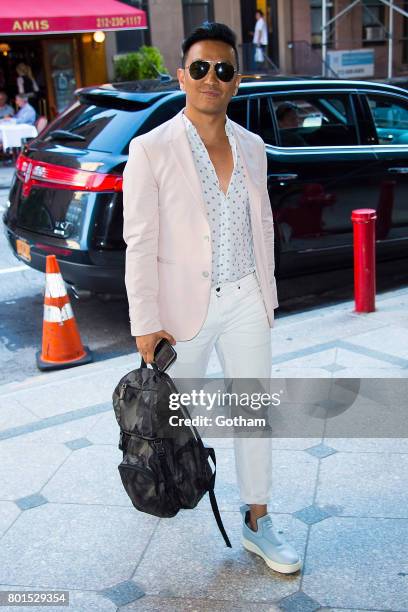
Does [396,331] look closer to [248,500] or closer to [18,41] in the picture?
[248,500]

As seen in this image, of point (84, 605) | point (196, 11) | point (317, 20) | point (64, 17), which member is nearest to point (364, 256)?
point (84, 605)

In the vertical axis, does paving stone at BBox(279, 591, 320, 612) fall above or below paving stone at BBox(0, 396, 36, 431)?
above

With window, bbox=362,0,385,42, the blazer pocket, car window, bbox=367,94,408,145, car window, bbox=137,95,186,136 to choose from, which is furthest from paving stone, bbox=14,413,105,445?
window, bbox=362,0,385,42

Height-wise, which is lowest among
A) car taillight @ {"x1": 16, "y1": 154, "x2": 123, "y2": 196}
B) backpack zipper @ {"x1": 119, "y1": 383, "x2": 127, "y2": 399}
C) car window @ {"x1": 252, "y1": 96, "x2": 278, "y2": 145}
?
backpack zipper @ {"x1": 119, "y1": 383, "x2": 127, "y2": 399}

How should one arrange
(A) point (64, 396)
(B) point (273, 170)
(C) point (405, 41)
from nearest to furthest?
(A) point (64, 396) → (B) point (273, 170) → (C) point (405, 41)

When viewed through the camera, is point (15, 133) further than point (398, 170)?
Yes

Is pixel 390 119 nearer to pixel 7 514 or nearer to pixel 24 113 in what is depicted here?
A: pixel 7 514

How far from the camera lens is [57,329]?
547 centimetres

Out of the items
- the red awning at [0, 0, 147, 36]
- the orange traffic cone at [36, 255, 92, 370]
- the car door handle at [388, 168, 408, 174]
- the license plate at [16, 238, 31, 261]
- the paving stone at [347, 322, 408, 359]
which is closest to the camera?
the paving stone at [347, 322, 408, 359]

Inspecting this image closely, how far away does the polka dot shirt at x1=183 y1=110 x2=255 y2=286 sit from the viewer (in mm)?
2891

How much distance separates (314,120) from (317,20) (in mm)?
19470

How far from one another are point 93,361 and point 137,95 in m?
1.99

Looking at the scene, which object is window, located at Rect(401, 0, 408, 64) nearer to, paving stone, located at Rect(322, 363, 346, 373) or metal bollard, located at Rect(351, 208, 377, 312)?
metal bollard, located at Rect(351, 208, 377, 312)

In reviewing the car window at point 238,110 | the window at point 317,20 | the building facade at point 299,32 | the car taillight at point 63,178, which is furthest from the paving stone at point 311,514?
the window at point 317,20
